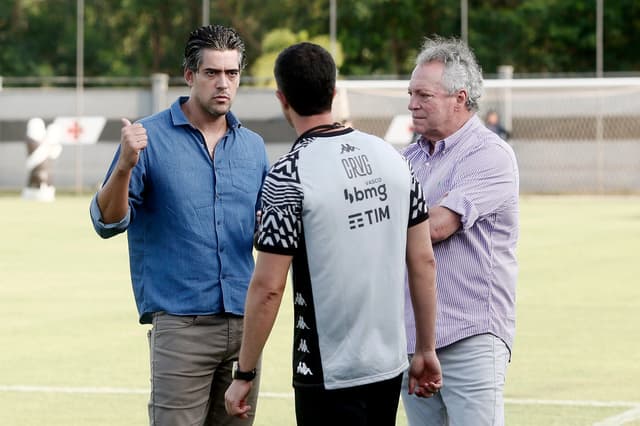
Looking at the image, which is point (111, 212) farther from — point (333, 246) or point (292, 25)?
point (292, 25)

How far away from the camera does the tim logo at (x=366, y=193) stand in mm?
4512

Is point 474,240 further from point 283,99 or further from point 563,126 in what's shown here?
point 563,126

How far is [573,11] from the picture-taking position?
42.8 meters

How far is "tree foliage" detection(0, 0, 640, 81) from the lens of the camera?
42250 millimetres

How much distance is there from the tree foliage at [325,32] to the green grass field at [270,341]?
22.0 meters

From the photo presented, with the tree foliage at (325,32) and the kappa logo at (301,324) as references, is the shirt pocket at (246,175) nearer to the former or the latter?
the kappa logo at (301,324)

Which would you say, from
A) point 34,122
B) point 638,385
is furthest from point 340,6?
point 638,385

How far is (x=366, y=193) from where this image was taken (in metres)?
4.54

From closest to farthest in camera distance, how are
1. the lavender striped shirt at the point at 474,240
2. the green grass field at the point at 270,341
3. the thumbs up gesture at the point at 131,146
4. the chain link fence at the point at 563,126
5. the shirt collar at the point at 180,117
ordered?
the thumbs up gesture at the point at 131,146 < the lavender striped shirt at the point at 474,240 < the shirt collar at the point at 180,117 < the green grass field at the point at 270,341 < the chain link fence at the point at 563,126

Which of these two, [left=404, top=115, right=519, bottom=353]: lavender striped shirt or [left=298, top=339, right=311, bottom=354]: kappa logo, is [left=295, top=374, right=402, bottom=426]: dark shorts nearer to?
[left=298, top=339, right=311, bottom=354]: kappa logo

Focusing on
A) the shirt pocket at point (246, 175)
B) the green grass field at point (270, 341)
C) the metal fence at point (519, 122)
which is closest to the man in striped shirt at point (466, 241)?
the shirt pocket at point (246, 175)

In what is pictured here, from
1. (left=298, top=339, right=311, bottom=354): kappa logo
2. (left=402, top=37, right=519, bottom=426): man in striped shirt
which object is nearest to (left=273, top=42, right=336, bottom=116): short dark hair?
(left=298, top=339, right=311, bottom=354): kappa logo

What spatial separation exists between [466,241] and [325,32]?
38.8 m

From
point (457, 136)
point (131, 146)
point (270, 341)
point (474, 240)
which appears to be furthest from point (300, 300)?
point (270, 341)
